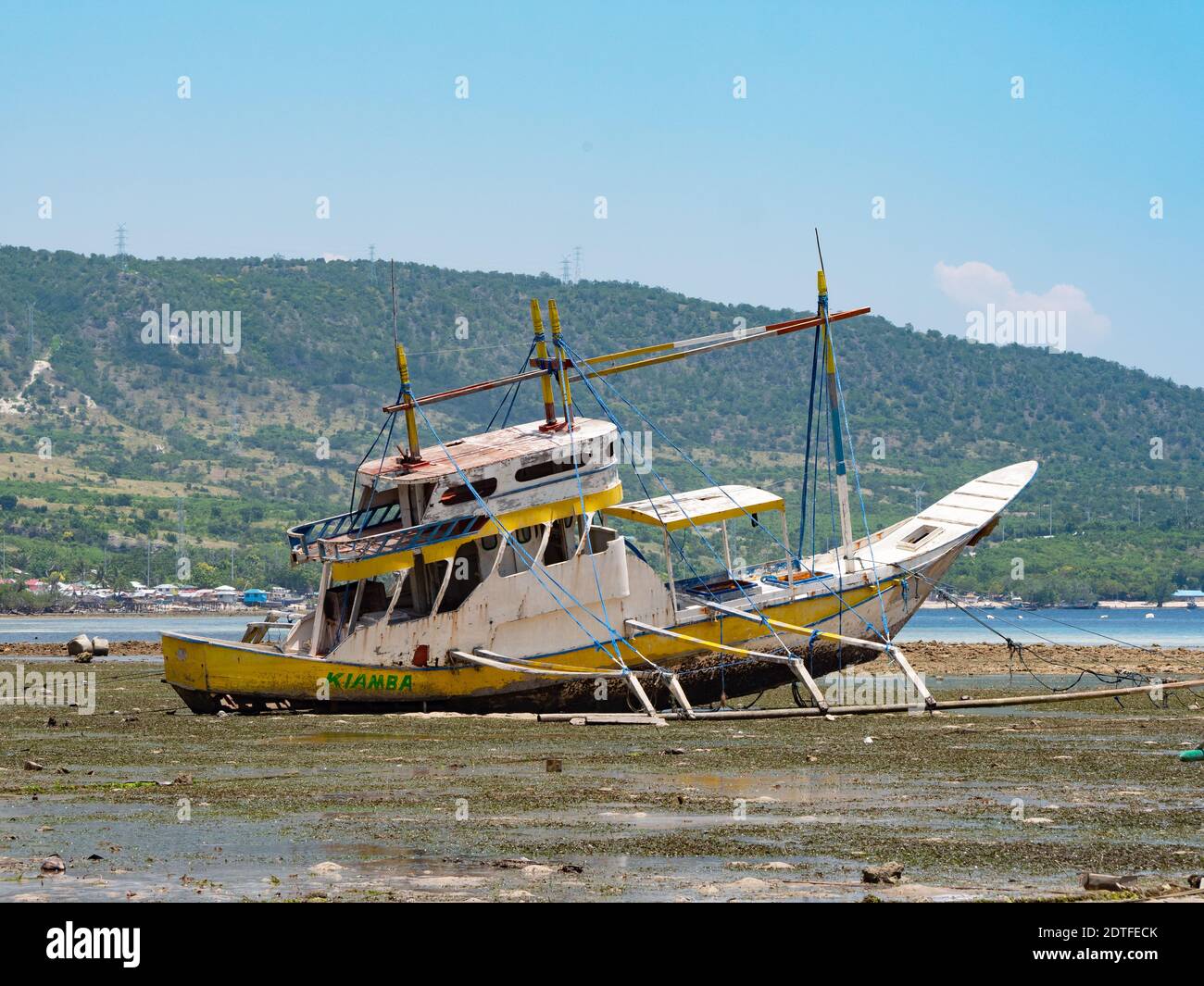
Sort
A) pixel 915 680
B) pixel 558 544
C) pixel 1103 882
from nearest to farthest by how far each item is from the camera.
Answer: pixel 1103 882, pixel 915 680, pixel 558 544

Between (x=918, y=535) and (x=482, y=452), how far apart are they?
405 inches

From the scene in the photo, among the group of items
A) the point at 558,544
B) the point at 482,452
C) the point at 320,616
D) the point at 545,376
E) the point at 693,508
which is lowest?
the point at 320,616

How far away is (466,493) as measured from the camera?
30141 mm

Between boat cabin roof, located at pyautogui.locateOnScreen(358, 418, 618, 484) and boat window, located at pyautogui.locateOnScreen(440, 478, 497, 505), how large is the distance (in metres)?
0.36

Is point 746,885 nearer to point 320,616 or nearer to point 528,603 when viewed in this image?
point 528,603

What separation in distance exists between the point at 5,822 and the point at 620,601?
1561 centimetres

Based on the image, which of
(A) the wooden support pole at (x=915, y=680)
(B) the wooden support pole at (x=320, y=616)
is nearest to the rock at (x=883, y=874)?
(A) the wooden support pole at (x=915, y=680)

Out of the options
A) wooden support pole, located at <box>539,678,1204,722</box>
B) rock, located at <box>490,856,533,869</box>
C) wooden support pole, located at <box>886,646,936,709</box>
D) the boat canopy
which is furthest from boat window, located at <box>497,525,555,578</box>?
rock, located at <box>490,856,533,869</box>

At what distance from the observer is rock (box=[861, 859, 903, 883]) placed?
43.0ft

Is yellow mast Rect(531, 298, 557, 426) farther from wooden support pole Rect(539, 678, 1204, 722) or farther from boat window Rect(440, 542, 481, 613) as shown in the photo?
wooden support pole Rect(539, 678, 1204, 722)

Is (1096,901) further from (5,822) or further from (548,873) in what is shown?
(5,822)

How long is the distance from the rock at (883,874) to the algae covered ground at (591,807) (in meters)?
0.09

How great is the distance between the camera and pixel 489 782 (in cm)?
2003

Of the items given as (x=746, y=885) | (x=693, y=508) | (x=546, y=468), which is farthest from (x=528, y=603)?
(x=746, y=885)
